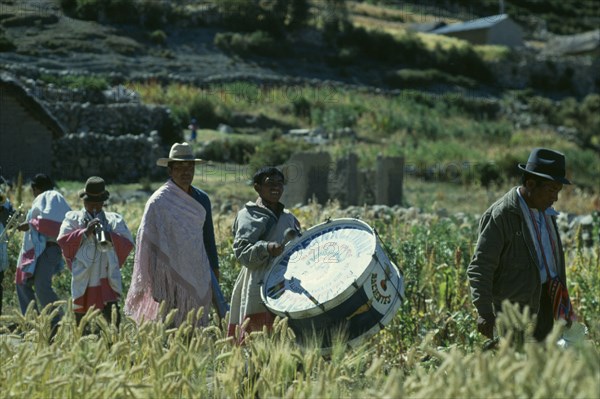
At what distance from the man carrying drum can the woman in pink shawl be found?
31 cm

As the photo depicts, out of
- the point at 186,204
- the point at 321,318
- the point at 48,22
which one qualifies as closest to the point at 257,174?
the point at 186,204

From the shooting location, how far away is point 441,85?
51156mm

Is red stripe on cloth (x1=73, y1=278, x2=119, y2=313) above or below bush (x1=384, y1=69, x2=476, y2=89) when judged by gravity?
above

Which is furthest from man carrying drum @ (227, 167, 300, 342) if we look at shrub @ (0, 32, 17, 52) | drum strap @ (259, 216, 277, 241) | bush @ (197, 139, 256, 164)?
shrub @ (0, 32, 17, 52)

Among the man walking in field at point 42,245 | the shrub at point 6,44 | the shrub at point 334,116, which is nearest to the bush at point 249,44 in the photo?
the shrub at point 334,116

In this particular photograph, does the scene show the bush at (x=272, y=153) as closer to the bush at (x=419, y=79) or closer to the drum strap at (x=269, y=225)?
the drum strap at (x=269, y=225)

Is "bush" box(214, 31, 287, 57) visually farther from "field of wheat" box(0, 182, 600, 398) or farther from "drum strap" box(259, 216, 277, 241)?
"drum strap" box(259, 216, 277, 241)

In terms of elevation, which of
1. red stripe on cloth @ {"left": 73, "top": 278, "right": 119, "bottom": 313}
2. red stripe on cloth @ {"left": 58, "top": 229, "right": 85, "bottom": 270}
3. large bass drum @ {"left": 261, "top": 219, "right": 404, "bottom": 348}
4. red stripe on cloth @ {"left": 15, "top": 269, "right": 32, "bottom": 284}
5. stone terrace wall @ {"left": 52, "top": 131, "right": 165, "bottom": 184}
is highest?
large bass drum @ {"left": 261, "top": 219, "right": 404, "bottom": 348}

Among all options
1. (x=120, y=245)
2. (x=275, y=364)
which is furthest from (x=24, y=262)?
(x=275, y=364)

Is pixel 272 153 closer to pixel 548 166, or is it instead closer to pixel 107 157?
pixel 107 157

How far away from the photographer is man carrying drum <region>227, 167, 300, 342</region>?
638cm

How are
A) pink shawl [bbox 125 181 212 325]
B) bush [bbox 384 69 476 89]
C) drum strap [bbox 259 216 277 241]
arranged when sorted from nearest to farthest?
drum strap [bbox 259 216 277 241]
pink shawl [bbox 125 181 212 325]
bush [bbox 384 69 476 89]

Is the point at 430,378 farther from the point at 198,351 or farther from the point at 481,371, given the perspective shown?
the point at 198,351

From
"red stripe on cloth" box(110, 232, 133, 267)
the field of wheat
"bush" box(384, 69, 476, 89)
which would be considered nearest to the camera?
the field of wheat
